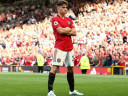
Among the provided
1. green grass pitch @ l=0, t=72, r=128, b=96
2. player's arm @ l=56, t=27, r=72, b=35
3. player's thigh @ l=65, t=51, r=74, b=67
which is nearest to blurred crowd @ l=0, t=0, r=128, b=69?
green grass pitch @ l=0, t=72, r=128, b=96

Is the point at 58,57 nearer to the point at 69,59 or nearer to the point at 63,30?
the point at 69,59

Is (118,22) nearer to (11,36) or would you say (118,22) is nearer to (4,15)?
(11,36)

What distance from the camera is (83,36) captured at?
2995cm

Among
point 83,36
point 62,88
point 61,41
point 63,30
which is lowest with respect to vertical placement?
point 62,88

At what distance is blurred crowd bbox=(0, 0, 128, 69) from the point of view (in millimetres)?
25812

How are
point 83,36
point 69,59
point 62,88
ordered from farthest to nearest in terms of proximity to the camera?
point 83,36
point 62,88
point 69,59

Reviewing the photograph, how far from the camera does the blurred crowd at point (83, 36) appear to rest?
25.8 metres

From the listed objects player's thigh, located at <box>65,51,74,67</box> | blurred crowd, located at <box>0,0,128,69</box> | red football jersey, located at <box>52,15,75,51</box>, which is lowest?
player's thigh, located at <box>65,51,74,67</box>

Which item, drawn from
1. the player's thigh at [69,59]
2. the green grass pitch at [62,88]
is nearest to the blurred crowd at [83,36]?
the green grass pitch at [62,88]

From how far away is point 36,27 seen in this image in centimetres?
4044

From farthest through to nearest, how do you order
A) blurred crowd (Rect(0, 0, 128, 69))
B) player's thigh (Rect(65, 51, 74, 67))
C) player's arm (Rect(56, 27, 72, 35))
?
blurred crowd (Rect(0, 0, 128, 69)) < player's thigh (Rect(65, 51, 74, 67)) < player's arm (Rect(56, 27, 72, 35))

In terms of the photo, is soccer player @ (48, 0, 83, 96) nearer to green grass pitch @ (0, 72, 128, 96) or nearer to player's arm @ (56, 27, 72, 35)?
player's arm @ (56, 27, 72, 35)

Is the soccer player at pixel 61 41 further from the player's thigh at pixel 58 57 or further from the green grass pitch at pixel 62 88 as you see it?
the green grass pitch at pixel 62 88

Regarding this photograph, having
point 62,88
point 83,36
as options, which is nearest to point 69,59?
point 62,88
